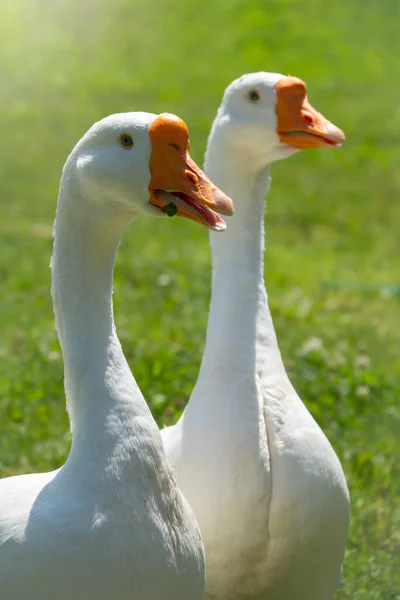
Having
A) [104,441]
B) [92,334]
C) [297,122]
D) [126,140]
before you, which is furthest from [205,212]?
[297,122]

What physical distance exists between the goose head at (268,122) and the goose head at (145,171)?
3.69 feet

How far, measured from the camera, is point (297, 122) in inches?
198

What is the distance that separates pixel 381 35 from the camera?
56.7 ft

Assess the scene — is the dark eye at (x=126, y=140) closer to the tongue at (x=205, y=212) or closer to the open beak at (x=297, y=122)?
the tongue at (x=205, y=212)

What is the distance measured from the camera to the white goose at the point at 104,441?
3705mm

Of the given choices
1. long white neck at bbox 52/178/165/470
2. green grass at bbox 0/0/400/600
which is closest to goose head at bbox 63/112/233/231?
long white neck at bbox 52/178/165/470

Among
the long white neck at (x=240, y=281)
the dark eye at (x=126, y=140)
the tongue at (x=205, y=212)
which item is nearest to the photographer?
the tongue at (x=205, y=212)

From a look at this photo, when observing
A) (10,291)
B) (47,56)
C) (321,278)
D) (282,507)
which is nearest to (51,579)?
(282,507)

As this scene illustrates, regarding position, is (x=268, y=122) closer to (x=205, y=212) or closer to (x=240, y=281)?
(x=240, y=281)

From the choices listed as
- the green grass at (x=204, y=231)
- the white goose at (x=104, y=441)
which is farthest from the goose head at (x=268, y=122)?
the green grass at (x=204, y=231)

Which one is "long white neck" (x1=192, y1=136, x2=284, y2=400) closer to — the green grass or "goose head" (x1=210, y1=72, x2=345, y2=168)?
"goose head" (x1=210, y1=72, x2=345, y2=168)

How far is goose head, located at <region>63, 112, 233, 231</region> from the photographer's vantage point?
12.7 ft

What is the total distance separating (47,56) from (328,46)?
4.01 metres

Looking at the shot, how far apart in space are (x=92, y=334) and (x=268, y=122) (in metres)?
1.47
